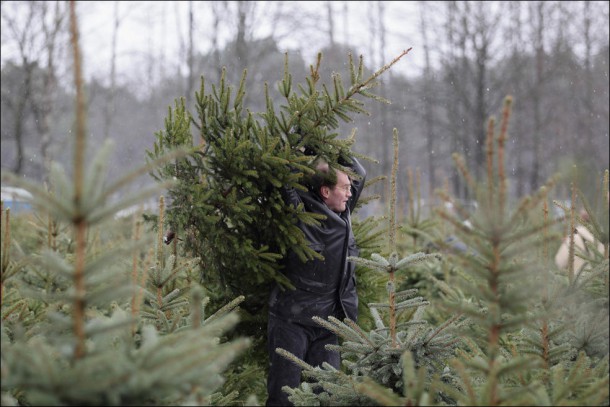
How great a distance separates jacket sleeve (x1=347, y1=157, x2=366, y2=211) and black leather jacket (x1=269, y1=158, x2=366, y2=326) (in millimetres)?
129

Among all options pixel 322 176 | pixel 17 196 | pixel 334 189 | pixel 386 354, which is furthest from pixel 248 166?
pixel 17 196

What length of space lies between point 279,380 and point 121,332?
7.27ft

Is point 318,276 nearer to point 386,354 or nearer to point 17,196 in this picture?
point 386,354

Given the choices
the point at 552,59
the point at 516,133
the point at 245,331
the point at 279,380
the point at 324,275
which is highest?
the point at 552,59

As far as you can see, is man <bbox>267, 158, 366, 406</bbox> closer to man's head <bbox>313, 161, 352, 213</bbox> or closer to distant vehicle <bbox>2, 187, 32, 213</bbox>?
man's head <bbox>313, 161, 352, 213</bbox>

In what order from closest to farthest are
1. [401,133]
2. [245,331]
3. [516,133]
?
[245,331] → [516,133] → [401,133]

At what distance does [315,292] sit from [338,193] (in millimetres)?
720

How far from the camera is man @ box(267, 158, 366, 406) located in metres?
4.15

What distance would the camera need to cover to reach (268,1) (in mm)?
17891

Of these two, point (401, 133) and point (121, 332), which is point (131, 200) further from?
point (401, 133)

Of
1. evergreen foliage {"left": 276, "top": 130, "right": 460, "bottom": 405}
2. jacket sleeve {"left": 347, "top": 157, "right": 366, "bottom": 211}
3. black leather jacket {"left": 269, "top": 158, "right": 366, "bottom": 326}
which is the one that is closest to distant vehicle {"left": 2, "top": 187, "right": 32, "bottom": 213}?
evergreen foliage {"left": 276, "top": 130, "right": 460, "bottom": 405}

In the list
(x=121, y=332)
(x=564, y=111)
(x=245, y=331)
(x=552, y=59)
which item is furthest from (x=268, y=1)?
(x=121, y=332)

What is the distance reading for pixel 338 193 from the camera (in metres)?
4.30

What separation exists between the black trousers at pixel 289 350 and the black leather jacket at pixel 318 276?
83mm
